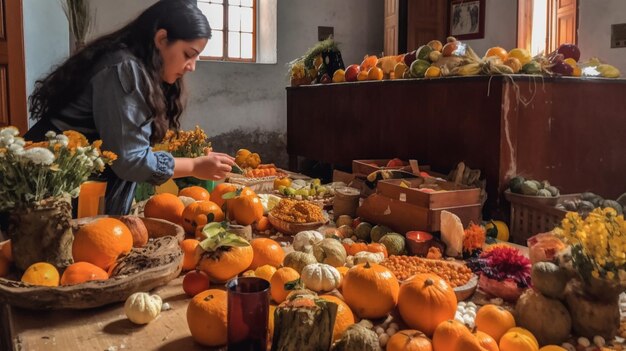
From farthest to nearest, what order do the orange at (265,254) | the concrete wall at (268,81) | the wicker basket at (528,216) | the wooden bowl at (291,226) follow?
the concrete wall at (268,81)
the wicker basket at (528,216)
the wooden bowl at (291,226)
the orange at (265,254)

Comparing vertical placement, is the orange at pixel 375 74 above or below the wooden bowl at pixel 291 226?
above

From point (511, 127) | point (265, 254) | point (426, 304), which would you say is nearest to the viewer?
point (426, 304)

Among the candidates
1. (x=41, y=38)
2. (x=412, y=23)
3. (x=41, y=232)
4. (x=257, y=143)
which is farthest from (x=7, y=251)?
(x=412, y=23)

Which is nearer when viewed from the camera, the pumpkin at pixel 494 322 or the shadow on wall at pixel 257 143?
Result: the pumpkin at pixel 494 322

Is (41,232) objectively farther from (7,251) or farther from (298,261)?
(298,261)

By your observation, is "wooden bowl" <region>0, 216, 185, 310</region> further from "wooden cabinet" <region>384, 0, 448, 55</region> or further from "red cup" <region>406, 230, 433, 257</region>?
"wooden cabinet" <region>384, 0, 448, 55</region>

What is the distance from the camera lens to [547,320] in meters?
1.27

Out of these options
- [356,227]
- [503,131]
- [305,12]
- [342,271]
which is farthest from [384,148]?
[305,12]

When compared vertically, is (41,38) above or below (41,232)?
above

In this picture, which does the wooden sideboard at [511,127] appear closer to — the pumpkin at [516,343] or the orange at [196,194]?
the orange at [196,194]

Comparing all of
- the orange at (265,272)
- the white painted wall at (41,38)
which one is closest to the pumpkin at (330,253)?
the orange at (265,272)

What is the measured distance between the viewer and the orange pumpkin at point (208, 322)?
1.19 meters

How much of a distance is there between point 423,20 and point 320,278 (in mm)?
6932

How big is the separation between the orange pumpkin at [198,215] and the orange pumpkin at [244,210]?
0.05m
